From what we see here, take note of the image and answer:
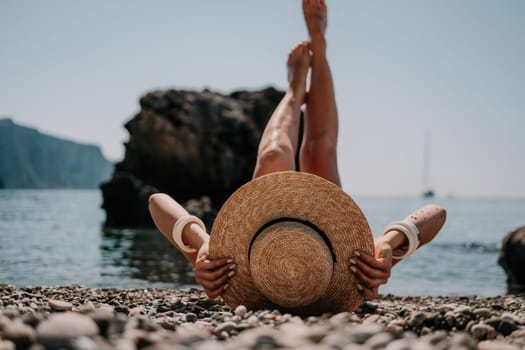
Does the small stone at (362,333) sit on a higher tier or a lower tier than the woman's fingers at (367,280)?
higher

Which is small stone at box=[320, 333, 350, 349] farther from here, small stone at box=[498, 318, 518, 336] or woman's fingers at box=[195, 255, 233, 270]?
woman's fingers at box=[195, 255, 233, 270]

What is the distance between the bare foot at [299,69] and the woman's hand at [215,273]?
269 centimetres

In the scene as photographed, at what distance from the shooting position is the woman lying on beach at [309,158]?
2912mm

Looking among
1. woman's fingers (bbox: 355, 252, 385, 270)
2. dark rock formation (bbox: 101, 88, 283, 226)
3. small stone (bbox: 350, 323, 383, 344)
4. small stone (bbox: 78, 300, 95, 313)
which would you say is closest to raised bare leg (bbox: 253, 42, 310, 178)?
woman's fingers (bbox: 355, 252, 385, 270)

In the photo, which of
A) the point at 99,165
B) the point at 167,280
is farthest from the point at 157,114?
the point at 99,165

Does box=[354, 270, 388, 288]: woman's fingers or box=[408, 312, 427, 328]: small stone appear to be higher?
box=[354, 270, 388, 288]: woman's fingers

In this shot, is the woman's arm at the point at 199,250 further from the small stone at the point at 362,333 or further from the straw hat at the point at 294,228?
the small stone at the point at 362,333

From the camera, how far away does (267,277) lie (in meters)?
2.73

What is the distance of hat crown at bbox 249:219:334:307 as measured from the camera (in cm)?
266

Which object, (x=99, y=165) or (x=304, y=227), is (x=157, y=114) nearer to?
(x=304, y=227)

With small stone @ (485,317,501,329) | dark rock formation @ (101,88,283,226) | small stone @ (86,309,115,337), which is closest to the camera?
small stone @ (86,309,115,337)

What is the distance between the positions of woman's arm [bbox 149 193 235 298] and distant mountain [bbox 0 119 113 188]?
438 feet

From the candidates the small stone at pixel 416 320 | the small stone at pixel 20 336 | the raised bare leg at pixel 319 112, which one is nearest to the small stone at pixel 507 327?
the small stone at pixel 416 320

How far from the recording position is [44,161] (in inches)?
5630
